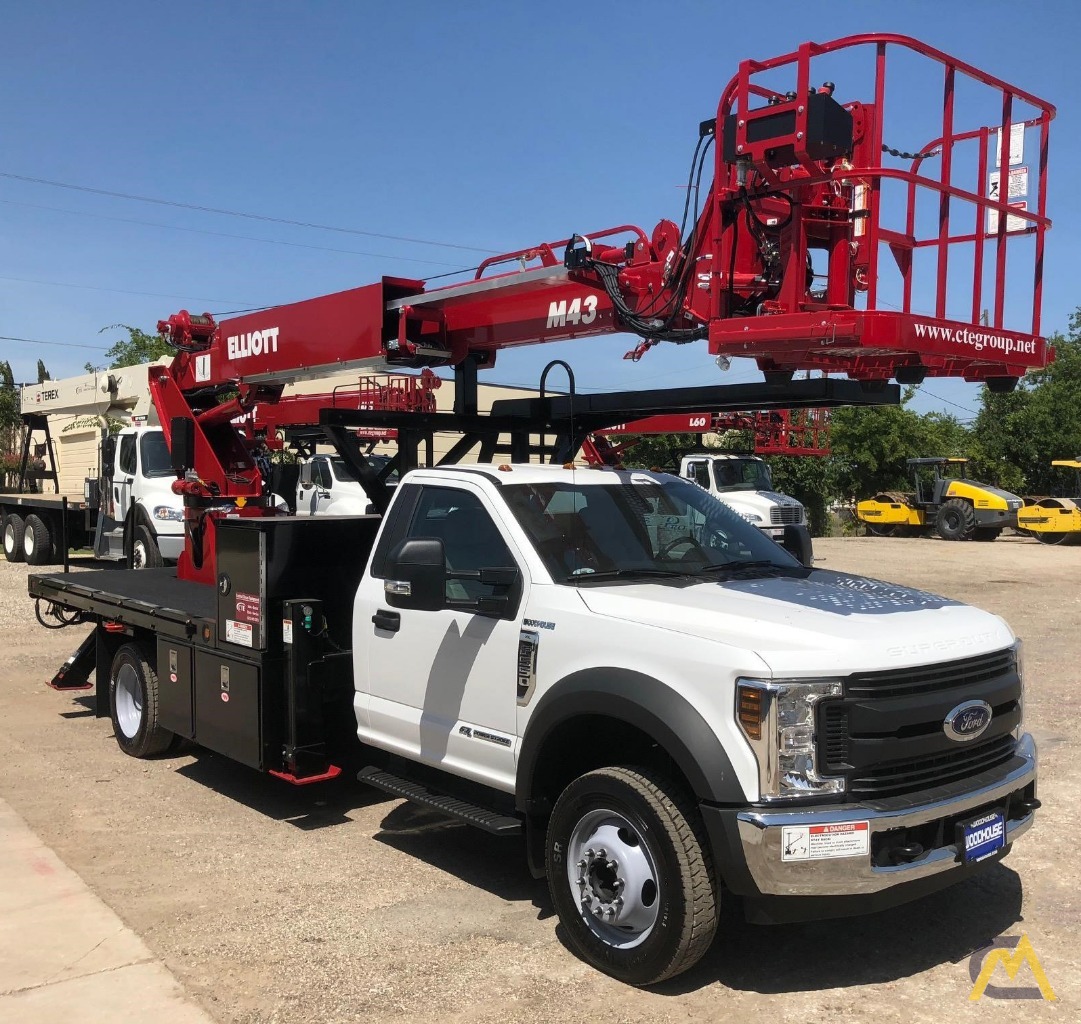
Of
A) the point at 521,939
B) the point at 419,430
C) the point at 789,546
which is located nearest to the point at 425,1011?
the point at 521,939

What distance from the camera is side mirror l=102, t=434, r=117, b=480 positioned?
56.1ft

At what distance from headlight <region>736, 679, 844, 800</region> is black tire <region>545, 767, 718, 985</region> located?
41 centimetres

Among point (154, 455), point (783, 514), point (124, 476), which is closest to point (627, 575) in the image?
point (154, 455)

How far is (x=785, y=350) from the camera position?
4.46 metres

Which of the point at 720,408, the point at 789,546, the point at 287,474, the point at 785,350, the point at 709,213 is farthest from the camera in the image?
the point at 287,474

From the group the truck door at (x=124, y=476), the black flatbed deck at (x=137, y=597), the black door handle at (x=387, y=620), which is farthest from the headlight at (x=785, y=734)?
the truck door at (x=124, y=476)

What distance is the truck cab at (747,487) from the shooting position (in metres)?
20.3

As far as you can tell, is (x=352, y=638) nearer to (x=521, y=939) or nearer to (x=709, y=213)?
(x=521, y=939)

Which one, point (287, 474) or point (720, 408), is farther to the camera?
point (287, 474)

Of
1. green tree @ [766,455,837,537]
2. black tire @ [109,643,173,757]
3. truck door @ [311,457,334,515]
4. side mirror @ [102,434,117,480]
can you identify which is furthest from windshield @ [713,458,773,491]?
black tire @ [109,643,173,757]

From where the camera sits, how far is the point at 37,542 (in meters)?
20.2

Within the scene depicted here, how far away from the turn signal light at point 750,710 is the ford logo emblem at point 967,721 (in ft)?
2.61

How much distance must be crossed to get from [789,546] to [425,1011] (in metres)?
4.63

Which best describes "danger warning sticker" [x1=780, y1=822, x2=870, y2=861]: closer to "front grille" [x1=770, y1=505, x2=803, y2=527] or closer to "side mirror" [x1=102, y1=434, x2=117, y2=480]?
"side mirror" [x1=102, y1=434, x2=117, y2=480]
